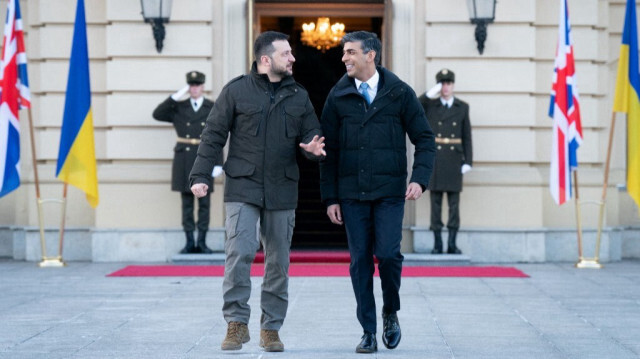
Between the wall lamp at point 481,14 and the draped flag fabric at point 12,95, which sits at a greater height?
the wall lamp at point 481,14

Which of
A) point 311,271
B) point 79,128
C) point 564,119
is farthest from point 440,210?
point 79,128

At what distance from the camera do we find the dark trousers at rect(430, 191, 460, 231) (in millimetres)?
12969

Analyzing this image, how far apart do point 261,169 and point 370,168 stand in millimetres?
636

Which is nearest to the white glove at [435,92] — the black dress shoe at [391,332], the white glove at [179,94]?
the white glove at [179,94]

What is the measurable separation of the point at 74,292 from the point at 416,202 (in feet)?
15.1

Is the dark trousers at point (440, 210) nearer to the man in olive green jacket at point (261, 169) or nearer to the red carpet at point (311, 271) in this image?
the red carpet at point (311, 271)

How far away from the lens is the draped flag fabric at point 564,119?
41.3 feet

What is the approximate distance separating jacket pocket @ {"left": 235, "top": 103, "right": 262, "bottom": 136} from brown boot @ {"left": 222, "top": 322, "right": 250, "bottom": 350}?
1115mm

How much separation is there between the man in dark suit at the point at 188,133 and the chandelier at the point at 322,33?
22.6 feet

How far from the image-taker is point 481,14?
514 inches

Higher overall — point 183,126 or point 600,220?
point 183,126

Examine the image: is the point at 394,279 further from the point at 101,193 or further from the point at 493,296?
the point at 101,193

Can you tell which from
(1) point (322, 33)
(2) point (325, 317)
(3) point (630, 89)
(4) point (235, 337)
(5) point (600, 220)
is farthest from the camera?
(1) point (322, 33)

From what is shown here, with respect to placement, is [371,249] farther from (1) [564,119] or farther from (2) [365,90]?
(1) [564,119]
